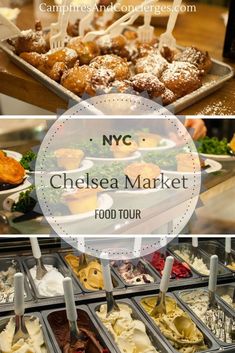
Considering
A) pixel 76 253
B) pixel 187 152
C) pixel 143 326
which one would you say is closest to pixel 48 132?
pixel 187 152

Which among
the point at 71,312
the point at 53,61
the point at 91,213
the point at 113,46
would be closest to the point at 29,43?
the point at 53,61

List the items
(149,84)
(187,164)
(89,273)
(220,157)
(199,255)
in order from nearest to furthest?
(149,84) → (187,164) → (220,157) → (89,273) → (199,255)

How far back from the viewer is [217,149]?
1.61 metres

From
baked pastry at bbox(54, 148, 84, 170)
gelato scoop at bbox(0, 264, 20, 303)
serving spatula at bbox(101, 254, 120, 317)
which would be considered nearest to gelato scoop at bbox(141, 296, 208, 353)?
serving spatula at bbox(101, 254, 120, 317)

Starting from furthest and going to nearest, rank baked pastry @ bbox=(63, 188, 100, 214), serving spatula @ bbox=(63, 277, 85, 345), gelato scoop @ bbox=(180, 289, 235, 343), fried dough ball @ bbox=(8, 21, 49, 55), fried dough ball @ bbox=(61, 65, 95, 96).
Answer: gelato scoop @ bbox=(180, 289, 235, 343)
serving spatula @ bbox=(63, 277, 85, 345)
fried dough ball @ bbox=(8, 21, 49, 55)
baked pastry @ bbox=(63, 188, 100, 214)
fried dough ball @ bbox=(61, 65, 95, 96)

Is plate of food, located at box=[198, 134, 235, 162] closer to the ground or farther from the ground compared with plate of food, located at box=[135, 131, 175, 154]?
closer to the ground

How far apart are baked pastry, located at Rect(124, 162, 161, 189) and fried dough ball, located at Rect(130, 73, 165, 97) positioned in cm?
21

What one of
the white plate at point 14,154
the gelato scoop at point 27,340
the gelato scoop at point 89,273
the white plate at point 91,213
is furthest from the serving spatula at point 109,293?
the white plate at point 14,154

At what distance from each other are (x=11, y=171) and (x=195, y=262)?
1085 mm

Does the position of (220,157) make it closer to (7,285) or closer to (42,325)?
(42,325)

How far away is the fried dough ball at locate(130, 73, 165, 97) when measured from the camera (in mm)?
1101

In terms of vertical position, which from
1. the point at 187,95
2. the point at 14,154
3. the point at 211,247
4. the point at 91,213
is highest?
the point at 187,95

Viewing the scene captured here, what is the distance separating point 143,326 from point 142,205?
1.91 feet

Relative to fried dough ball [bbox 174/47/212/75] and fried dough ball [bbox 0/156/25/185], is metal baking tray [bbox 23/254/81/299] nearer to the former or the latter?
fried dough ball [bbox 0/156/25/185]
